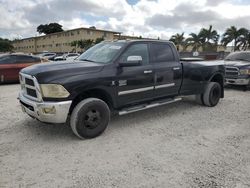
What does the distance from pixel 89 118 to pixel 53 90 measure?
827 mm

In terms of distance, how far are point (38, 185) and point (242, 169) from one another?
2.76m

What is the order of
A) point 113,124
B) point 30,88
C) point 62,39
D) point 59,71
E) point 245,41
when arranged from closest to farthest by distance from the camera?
point 59,71, point 30,88, point 113,124, point 245,41, point 62,39

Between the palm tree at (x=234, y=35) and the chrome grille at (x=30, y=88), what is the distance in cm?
4175

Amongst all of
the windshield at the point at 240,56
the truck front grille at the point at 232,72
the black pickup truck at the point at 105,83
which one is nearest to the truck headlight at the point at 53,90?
the black pickup truck at the point at 105,83

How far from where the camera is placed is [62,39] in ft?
225

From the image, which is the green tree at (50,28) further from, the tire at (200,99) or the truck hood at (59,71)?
the truck hood at (59,71)

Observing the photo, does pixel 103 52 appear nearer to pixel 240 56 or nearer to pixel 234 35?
pixel 240 56

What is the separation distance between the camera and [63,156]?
3543 mm

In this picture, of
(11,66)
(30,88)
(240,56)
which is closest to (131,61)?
(30,88)

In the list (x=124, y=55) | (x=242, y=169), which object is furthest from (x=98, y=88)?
(x=242, y=169)

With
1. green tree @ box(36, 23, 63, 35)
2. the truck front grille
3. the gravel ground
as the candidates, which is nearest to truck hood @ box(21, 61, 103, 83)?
the gravel ground

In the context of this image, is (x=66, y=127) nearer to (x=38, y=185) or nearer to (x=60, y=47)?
(x=38, y=185)

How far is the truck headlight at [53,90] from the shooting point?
12.2 ft

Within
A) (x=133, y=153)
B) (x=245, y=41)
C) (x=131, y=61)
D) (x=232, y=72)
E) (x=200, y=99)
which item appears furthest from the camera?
(x=245, y=41)
